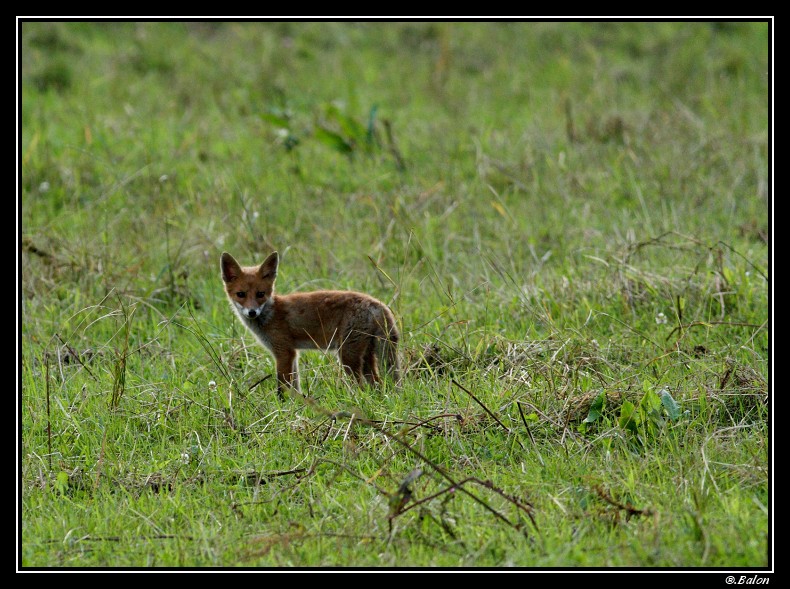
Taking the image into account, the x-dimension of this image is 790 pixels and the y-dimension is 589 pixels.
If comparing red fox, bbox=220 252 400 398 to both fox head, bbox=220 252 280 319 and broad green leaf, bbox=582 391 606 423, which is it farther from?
broad green leaf, bbox=582 391 606 423

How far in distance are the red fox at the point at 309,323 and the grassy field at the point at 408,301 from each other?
0.16 meters

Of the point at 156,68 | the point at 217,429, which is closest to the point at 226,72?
the point at 156,68

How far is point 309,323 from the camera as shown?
652cm

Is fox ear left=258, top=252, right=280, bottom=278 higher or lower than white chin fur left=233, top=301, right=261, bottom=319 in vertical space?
higher

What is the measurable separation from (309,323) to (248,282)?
514 mm

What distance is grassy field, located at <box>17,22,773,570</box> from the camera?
452 cm

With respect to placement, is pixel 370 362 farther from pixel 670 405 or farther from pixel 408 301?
pixel 670 405

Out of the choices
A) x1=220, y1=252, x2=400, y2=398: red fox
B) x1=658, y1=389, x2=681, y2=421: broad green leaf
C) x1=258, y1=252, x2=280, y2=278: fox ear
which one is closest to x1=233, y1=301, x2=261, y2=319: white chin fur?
x1=220, y1=252, x2=400, y2=398: red fox

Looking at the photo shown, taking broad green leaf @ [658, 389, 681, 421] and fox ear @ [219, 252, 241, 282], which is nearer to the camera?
broad green leaf @ [658, 389, 681, 421]

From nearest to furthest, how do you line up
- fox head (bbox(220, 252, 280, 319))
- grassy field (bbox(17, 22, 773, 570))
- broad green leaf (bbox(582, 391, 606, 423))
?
grassy field (bbox(17, 22, 773, 570)) < broad green leaf (bbox(582, 391, 606, 423)) < fox head (bbox(220, 252, 280, 319))

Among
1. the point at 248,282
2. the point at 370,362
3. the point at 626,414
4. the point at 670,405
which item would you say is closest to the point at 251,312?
the point at 248,282

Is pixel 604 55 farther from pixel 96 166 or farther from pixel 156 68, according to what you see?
pixel 96 166

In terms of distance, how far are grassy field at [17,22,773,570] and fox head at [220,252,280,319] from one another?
14.9 inches

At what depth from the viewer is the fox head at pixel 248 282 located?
6500 millimetres
